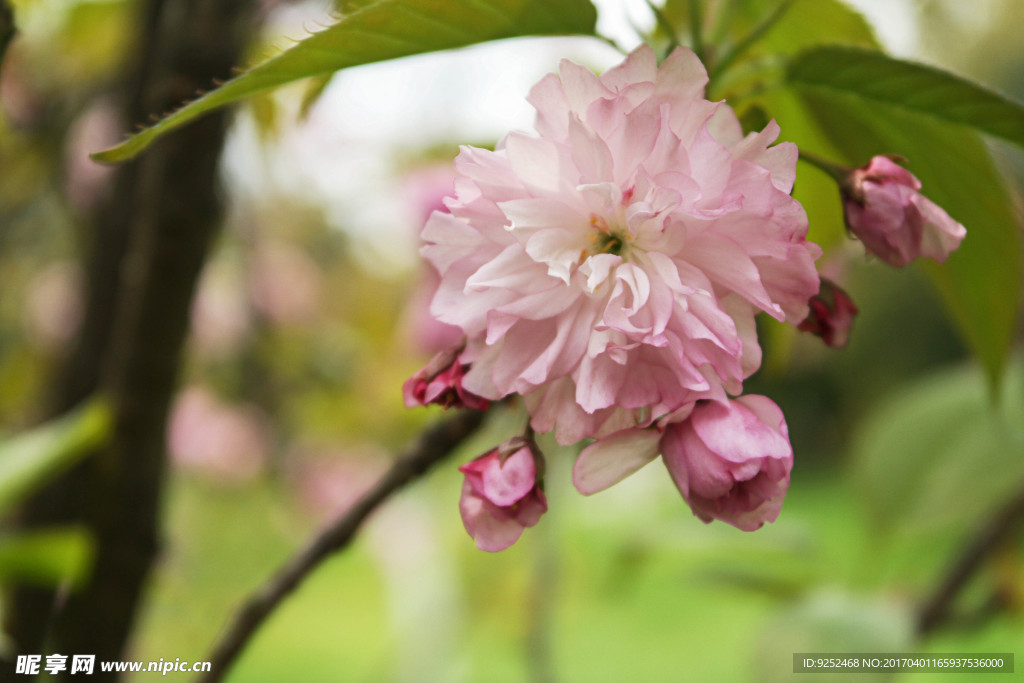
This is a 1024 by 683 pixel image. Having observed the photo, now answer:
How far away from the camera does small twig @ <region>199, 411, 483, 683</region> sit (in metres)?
0.25

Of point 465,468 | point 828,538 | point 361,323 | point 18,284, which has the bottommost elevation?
point 828,538

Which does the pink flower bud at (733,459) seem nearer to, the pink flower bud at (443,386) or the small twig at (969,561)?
the pink flower bud at (443,386)

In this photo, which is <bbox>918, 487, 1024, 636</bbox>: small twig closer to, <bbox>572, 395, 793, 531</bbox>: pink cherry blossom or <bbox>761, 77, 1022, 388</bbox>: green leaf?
<bbox>761, 77, 1022, 388</bbox>: green leaf

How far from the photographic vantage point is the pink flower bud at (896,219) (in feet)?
0.56

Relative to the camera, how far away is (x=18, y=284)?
1.24 m

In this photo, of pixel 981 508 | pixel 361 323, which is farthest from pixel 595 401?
pixel 361 323

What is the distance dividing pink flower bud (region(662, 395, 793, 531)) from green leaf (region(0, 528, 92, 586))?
11.4 inches

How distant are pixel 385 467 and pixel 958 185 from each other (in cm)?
45

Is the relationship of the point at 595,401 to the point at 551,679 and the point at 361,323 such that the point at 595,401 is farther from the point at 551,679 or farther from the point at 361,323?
the point at 361,323

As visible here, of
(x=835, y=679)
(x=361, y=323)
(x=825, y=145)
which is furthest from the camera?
(x=361, y=323)

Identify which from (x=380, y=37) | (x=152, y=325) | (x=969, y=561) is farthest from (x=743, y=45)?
(x=969, y=561)

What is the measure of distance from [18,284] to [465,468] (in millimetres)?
1372

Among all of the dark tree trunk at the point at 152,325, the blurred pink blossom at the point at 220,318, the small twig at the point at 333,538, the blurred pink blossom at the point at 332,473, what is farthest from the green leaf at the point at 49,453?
the blurred pink blossom at the point at 220,318

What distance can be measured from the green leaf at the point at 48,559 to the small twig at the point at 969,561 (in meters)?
0.50
